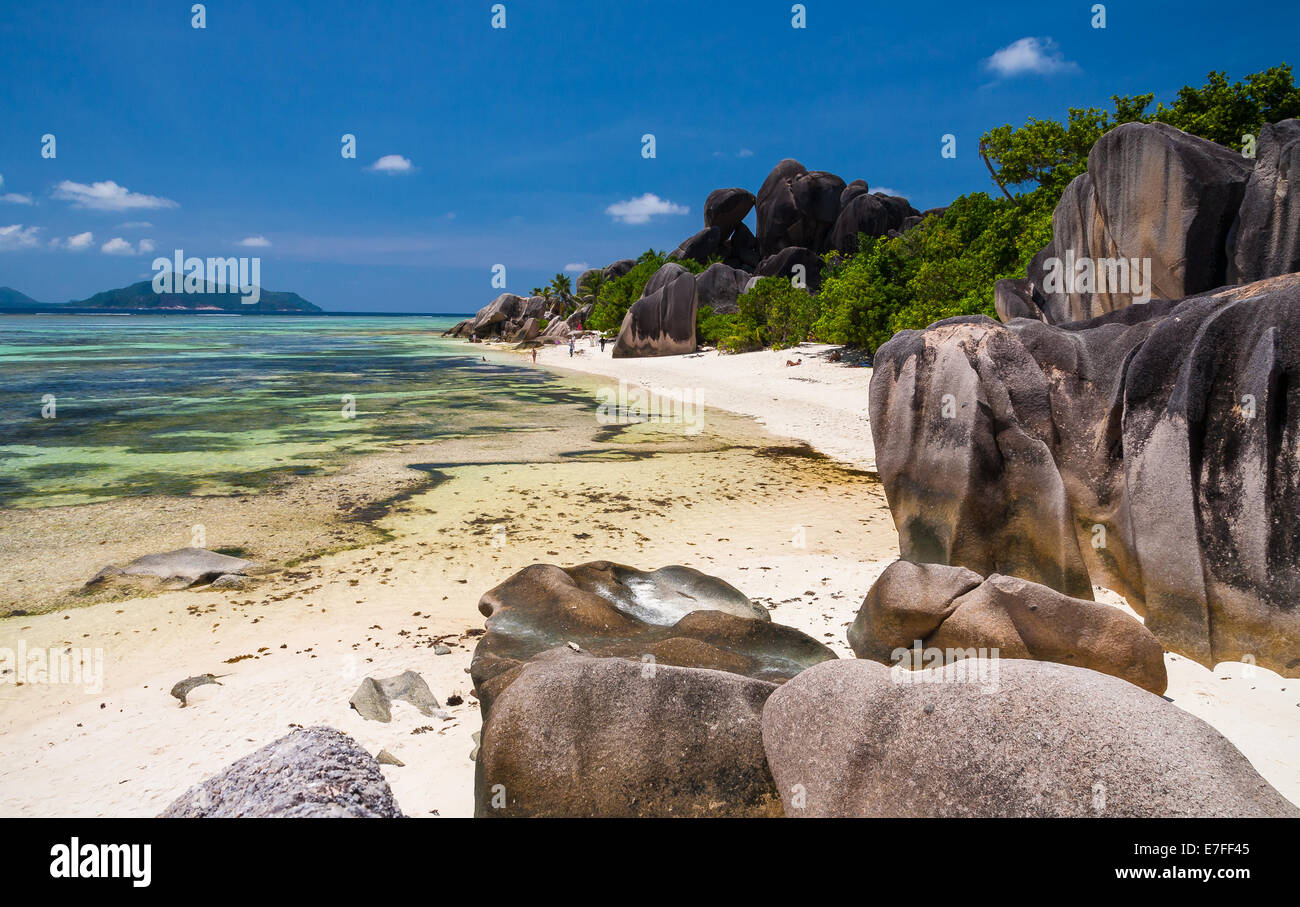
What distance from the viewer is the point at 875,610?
6.34 metres

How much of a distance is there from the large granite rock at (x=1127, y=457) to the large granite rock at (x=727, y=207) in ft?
219

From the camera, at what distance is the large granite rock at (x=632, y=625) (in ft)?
18.2

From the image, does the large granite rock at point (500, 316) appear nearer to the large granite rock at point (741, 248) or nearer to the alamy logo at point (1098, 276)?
the large granite rock at point (741, 248)

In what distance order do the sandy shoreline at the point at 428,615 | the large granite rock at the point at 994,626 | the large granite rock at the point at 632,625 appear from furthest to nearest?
1. the large granite rock at the point at 632,625
2. the large granite rock at the point at 994,626
3. the sandy shoreline at the point at 428,615

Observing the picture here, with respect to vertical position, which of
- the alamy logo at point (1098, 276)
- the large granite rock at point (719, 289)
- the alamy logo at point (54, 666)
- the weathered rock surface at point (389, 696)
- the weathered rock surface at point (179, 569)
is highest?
the large granite rock at point (719, 289)

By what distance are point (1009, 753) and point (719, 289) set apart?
167 feet

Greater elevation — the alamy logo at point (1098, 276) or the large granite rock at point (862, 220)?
the large granite rock at point (862, 220)

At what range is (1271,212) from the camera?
10508 millimetres

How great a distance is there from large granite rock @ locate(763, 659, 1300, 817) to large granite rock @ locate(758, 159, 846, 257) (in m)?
66.6

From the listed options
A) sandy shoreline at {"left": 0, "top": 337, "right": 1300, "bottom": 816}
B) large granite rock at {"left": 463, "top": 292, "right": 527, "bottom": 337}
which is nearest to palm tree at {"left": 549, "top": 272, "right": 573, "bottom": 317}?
large granite rock at {"left": 463, "top": 292, "right": 527, "bottom": 337}

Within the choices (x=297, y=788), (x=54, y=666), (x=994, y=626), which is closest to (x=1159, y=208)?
(x=994, y=626)
